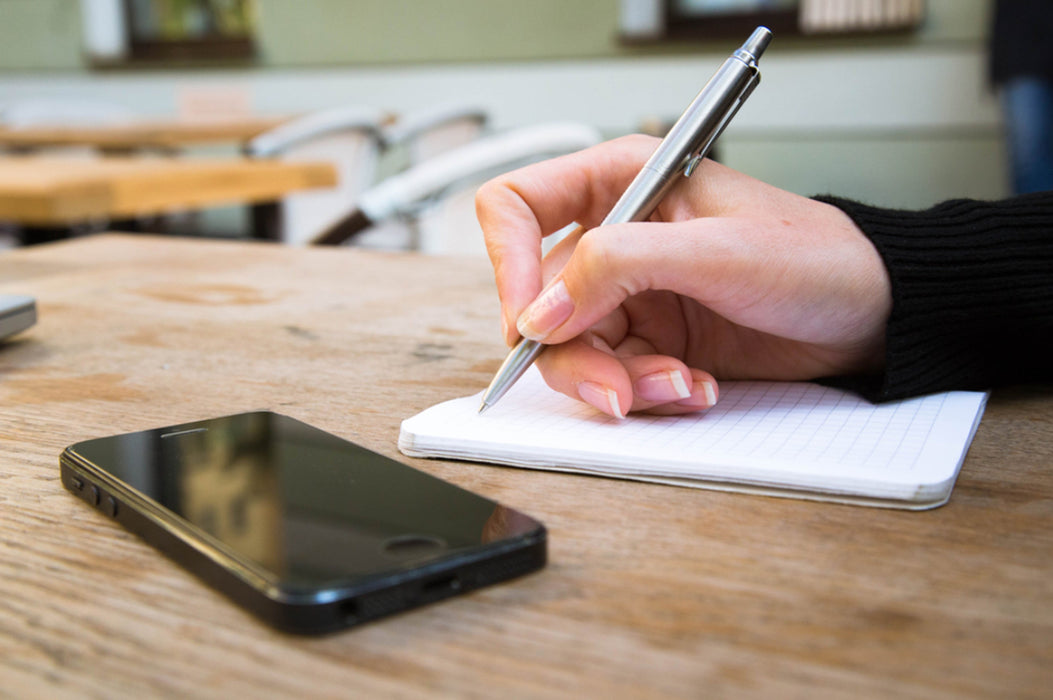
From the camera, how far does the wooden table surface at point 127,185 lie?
1442mm

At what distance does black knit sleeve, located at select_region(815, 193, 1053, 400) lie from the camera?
471 mm

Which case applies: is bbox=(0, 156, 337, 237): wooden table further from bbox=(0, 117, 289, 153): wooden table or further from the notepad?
the notepad

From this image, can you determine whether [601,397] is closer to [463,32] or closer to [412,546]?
[412,546]

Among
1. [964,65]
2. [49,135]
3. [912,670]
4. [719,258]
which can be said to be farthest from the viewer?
[49,135]

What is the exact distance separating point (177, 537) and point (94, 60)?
4836 millimetres

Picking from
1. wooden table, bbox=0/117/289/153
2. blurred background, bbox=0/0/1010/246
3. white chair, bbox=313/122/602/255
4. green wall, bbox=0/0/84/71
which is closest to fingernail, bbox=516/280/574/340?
white chair, bbox=313/122/602/255

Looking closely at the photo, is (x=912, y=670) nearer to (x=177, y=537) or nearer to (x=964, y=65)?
(x=177, y=537)

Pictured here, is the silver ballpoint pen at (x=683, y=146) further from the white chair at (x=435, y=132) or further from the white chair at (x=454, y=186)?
the white chair at (x=435, y=132)

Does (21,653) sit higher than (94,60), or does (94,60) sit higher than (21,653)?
(94,60)

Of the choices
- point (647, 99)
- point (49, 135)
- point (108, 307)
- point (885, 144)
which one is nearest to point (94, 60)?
point (49, 135)

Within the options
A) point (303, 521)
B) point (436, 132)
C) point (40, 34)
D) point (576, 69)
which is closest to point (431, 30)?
point (576, 69)

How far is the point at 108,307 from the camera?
2.44 feet

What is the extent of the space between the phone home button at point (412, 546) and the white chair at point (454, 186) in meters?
1.01

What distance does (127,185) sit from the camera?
155 centimetres
